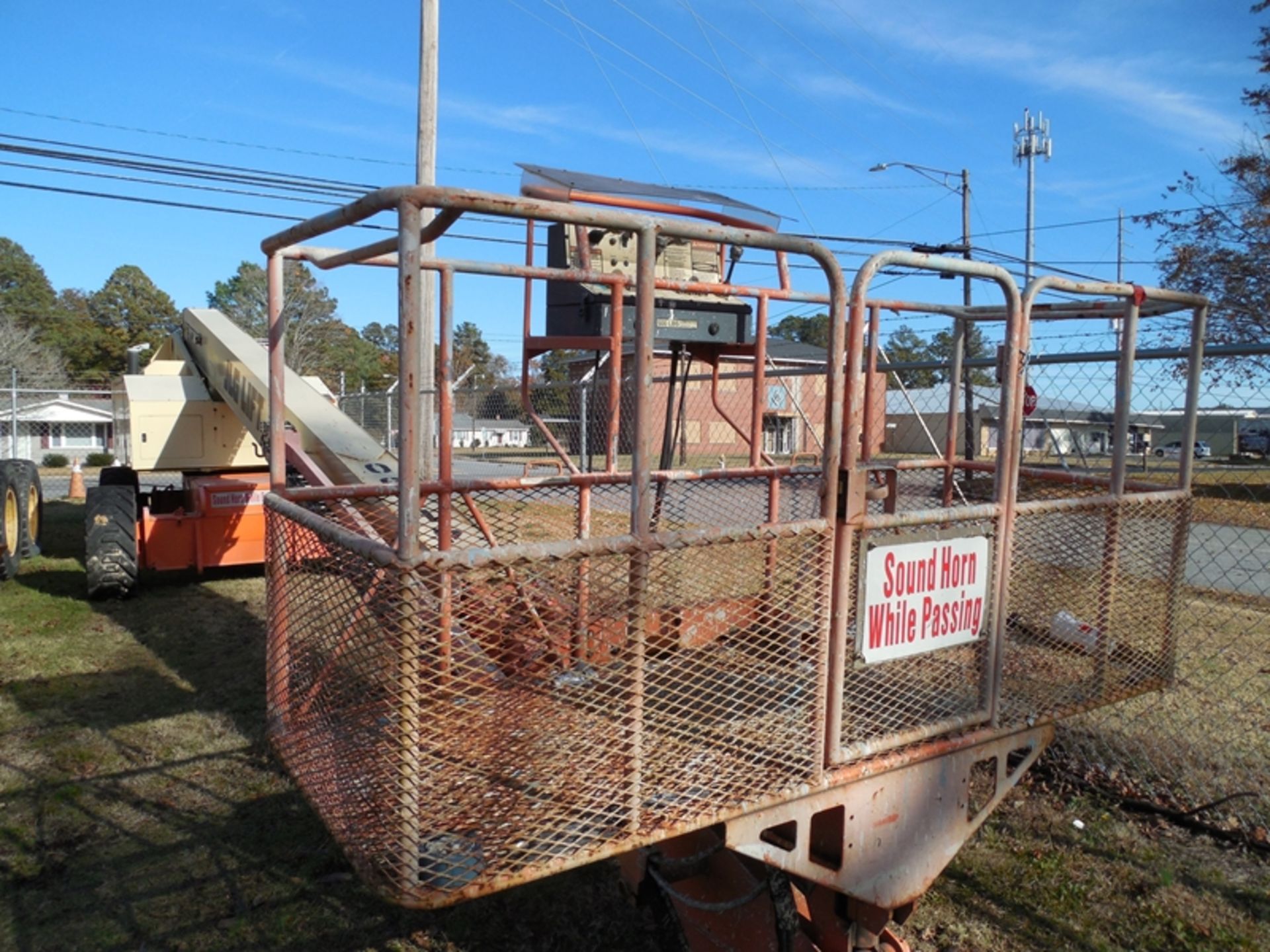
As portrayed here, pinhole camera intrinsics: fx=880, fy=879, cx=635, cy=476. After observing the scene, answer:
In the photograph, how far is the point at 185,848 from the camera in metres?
3.45

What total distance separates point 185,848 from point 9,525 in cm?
653

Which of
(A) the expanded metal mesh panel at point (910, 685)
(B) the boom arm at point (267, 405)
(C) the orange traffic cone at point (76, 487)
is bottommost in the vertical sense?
(C) the orange traffic cone at point (76, 487)

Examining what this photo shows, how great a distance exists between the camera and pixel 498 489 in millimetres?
3225

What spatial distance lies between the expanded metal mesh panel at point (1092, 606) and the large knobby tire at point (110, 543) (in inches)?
272

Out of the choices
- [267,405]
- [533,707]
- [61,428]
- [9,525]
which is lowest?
[61,428]

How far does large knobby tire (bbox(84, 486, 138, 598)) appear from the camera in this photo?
7.12 m

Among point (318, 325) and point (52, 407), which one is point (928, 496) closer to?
point (52, 407)

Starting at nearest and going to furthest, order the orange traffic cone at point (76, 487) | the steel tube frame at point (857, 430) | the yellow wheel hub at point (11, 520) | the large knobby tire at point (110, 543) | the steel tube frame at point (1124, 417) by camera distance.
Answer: the steel tube frame at point (857, 430) < the steel tube frame at point (1124, 417) < the large knobby tire at point (110, 543) < the yellow wheel hub at point (11, 520) < the orange traffic cone at point (76, 487)

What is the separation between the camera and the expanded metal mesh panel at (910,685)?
2.17 meters

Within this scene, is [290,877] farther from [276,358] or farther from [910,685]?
[910,685]

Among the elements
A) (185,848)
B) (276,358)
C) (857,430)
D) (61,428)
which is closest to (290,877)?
(185,848)

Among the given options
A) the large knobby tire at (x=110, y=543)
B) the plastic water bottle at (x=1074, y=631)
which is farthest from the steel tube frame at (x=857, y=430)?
the large knobby tire at (x=110, y=543)

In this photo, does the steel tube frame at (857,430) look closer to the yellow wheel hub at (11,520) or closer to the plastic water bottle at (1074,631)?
the plastic water bottle at (1074,631)

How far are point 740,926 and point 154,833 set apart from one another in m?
2.51
